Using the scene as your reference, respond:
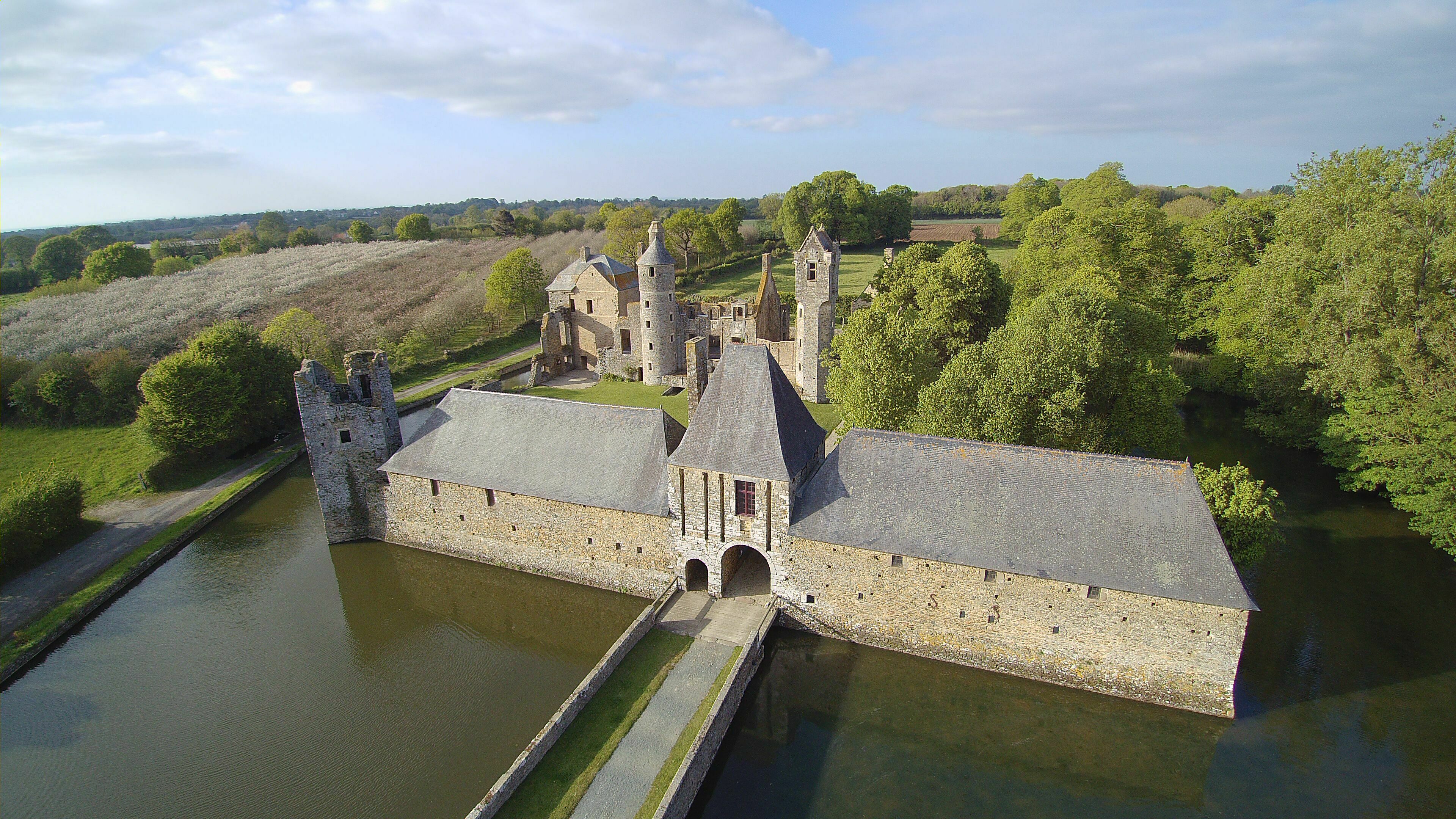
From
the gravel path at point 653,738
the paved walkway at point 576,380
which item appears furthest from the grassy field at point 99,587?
the paved walkway at point 576,380

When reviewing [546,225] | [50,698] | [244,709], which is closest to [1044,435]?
[244,709]

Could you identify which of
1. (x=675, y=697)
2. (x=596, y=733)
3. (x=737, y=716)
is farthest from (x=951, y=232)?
(x=596, y=733)

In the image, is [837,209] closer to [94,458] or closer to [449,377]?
[449,377]

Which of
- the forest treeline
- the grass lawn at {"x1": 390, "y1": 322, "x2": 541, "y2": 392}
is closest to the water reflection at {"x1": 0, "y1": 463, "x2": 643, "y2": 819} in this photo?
the forest treeline

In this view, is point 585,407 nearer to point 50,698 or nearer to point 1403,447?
point 50,698

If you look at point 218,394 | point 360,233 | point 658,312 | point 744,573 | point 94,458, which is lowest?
point 744,573

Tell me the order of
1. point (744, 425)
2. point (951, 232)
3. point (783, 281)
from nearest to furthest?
point (744, 425) < point (783, 281) < point (951, 232)
